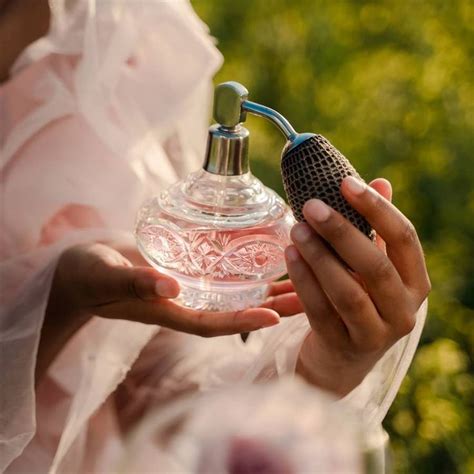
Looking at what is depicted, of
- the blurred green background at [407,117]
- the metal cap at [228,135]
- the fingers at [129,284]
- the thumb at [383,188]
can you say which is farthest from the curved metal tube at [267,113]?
the blurred green background at [407,117]

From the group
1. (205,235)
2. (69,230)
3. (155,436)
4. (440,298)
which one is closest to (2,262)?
(69,230)

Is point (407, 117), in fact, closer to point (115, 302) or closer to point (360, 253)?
point (115, 302)

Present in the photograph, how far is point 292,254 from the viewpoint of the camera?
87 cm

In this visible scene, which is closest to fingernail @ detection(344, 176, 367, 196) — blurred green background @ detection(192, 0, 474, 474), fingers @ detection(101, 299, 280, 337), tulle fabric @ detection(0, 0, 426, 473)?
fingers @ detection(101, 299, 280, 337)

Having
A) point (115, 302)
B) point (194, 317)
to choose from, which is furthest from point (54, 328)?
point (194, 317)

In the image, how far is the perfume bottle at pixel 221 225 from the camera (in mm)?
943

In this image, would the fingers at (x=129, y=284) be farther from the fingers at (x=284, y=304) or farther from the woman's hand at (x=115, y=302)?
the fingers at (x=284, y=304)

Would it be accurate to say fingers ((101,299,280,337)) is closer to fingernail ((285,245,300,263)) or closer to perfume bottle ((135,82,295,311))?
perfume bottle ((135,82,295,311))

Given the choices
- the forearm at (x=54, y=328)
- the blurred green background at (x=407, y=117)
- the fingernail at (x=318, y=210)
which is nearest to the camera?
the fingernail at (x=318, y=210)

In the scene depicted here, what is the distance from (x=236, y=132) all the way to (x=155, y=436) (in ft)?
1.90

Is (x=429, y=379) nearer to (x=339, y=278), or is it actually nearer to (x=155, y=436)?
(x=339, y=278)

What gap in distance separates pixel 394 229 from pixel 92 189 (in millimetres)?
695

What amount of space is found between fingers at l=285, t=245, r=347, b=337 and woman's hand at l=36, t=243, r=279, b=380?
0.10 meters

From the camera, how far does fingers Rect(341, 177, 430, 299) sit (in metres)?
0.81
